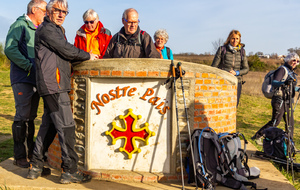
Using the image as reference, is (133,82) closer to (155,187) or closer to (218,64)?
(155,187)

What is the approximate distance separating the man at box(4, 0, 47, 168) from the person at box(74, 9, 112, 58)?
67 cm

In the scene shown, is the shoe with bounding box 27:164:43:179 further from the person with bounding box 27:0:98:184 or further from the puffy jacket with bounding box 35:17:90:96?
the puffy jacket with bounding box 35:17:90:96

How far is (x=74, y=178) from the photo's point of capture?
160 inches

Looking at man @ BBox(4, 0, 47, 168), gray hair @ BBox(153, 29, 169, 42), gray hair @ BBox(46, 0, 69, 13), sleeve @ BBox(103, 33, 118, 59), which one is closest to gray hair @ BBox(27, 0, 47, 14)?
man @ BBox(4, 0, 47, 168)

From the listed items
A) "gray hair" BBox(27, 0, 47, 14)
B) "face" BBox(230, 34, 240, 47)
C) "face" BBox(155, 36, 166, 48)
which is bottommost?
"face" BBox(155, 36, 166, 48)

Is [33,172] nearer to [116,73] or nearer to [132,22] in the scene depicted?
[116,73]

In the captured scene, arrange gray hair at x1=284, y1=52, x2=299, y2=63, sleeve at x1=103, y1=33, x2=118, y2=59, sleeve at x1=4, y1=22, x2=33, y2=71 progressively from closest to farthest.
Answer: sleeve at x1=4, y1=22, x2=33, y2=71 < sleeve at x1=103, y1=33, x2=118, y2=59 < gray hair at x1=284, y1=52, x2=299, y2=63

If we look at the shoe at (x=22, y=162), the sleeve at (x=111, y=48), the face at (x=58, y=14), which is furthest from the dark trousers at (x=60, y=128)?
the sleeve at (x=111, y=48)

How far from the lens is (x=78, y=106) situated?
446 cm

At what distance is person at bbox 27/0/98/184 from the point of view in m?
3.71

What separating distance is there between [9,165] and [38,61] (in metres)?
1.99

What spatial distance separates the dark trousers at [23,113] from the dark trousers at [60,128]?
519 millimetres

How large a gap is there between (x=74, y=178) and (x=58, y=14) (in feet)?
6.78

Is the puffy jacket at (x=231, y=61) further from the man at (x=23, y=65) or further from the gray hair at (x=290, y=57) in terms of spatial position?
the man at (x=23, y=65)
